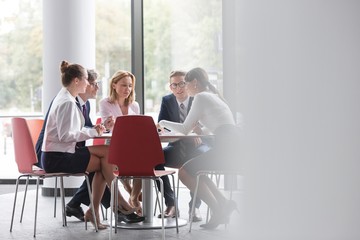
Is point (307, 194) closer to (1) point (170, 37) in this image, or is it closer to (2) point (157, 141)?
(2) point (157, 141)

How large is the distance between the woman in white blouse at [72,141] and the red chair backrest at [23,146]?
0.09m

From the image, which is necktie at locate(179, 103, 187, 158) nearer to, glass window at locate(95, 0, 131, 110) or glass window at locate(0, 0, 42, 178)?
glass window at locate(95, 0, 131, 110)

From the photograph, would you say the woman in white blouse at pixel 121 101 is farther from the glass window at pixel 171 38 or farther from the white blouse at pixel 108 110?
the glass window at pixel 171 38

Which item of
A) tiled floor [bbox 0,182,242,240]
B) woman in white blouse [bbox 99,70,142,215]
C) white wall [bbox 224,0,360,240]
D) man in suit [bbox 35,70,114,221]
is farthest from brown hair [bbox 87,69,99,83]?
white wall [bbox 224,0,360,240]

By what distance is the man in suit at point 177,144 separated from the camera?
496cm

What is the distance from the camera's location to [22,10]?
8203 millimetres

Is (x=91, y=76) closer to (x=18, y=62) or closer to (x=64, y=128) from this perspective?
(x=64, y=128)

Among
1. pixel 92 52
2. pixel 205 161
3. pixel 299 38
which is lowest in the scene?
pixel 205 161

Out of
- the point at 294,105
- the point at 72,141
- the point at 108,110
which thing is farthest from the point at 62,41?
the point at 294,105

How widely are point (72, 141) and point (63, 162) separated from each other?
0.16m

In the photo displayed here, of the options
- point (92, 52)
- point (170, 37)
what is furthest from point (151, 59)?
point (92, 52)

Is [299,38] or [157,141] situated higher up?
[299,38]

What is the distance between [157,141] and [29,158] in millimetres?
999

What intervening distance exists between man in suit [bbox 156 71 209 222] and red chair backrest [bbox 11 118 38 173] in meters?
1.05
